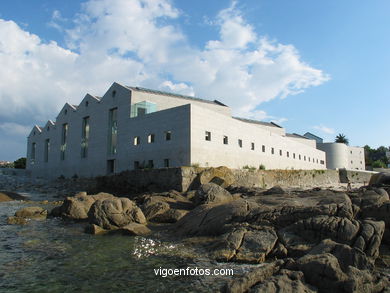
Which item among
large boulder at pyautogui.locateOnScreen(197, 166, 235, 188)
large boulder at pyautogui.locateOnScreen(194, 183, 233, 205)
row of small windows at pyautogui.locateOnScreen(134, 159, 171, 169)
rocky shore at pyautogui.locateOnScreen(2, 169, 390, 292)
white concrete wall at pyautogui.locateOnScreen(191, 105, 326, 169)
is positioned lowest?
rocky shore at pyautogui.locateOnScreen(2, 169, 390, 292)

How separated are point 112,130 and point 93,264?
108 feet

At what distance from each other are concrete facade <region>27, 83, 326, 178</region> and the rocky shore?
12961 mm

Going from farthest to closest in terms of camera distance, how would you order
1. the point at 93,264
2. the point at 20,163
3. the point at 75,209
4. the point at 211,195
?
the point at 20,163 < the point at 75,209 < the point at 211,195 < the point at 93,264

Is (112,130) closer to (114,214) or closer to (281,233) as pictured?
(114,214)

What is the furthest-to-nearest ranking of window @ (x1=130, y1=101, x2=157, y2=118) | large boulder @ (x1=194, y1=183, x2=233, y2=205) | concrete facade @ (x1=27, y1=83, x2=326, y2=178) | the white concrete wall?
window @ (x1=130, y1=101, x2=157, y2=118) < concrete facade @ (x1=27, y1=83, x2=326, y2=178) < the white concrete wall < large boulder @ (x1=194, y1=183, x2=233, y2=205)

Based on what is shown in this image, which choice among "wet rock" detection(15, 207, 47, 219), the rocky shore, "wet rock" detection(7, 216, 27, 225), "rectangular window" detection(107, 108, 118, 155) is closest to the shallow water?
the rocky shore

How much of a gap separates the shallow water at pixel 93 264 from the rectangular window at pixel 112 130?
27.0 m

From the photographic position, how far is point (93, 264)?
8461mm

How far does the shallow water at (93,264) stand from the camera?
6.86 m

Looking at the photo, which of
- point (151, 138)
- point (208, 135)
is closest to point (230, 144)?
point (208, 135)

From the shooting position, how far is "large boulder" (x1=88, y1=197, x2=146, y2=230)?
13.5 meters

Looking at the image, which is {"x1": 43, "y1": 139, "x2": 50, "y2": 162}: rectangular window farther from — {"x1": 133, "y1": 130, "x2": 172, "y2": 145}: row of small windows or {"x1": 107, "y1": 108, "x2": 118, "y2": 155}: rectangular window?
{"x1": 133, "y1": 130, "x2": 172, "y2": 145}: row of small windows

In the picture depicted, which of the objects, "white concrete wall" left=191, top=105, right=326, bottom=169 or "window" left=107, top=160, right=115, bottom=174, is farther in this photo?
"window" left=107, top=160, right=115, bottom=174

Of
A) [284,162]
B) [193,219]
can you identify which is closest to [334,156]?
[284,162]
